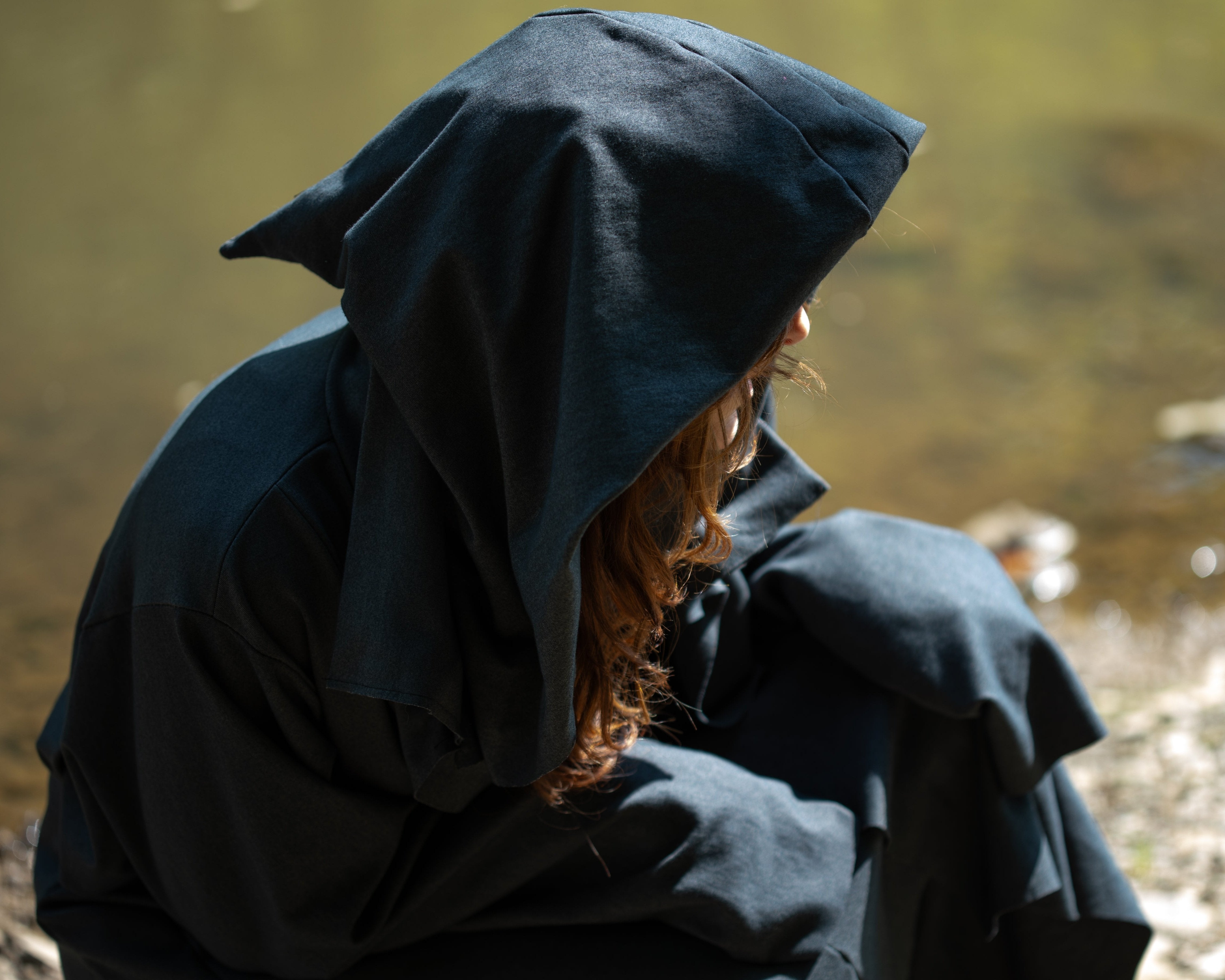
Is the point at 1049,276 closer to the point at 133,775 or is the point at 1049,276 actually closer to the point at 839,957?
the point at 839,957

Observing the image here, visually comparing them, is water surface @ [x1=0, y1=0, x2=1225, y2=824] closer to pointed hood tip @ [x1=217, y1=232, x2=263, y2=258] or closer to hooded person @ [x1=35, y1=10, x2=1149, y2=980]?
hooded person @ [x1=35, y1=10, x2=1149, y2=980]

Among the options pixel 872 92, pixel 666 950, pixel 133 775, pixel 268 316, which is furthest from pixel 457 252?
pixel 872 92

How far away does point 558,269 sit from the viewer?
3.38 feet

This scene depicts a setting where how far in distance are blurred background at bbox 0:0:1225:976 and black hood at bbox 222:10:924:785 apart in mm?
1555

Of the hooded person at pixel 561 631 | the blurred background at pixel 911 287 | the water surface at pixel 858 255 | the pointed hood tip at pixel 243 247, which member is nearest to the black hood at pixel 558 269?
the hooded person at pixel 561 631

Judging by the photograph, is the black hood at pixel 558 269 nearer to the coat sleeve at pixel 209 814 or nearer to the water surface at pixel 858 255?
the coat sleeve at pixel 209 814

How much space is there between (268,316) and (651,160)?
4.50 metres

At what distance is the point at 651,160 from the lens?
101 centimetres

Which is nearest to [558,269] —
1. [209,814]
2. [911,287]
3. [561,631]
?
[561,631]

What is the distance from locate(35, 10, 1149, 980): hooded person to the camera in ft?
3.34

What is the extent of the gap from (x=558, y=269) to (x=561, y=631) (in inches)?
13.2

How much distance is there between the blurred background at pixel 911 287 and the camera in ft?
12.2

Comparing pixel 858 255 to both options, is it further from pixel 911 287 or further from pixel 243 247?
pixel 243 247

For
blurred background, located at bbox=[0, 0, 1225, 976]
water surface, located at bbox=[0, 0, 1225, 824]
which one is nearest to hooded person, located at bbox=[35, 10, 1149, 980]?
blurred background, located at bbox=[0, 0, 1225, 976]
